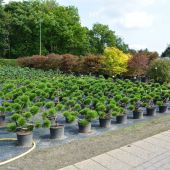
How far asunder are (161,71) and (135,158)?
13525mm

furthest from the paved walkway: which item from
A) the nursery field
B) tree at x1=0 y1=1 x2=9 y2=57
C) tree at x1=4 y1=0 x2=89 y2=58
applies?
tree at x1=0 y1=1 x2=9 y2=57

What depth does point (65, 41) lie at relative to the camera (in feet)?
128

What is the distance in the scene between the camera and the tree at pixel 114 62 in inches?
774

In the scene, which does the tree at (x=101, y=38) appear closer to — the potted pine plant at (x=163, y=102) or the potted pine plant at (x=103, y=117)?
the potted pine plant at (x=163, y=102)

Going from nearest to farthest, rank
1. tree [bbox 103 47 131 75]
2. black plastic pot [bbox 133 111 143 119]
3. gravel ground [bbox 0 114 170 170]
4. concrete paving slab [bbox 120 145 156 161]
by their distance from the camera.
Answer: gravel ground [bbox 0 114 170 170]
concrete paving slab [bbox 120 145 156 161]
black plastic pot [bbox 133 111 143 119]
tree [bbox 103 47 131 75]

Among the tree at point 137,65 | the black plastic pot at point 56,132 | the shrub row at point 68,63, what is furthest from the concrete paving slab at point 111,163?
the shrub row at point 68,63

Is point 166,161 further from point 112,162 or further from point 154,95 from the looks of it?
point 154,95

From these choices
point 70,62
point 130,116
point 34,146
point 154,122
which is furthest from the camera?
point 70,62

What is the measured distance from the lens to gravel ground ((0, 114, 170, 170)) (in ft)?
15.5

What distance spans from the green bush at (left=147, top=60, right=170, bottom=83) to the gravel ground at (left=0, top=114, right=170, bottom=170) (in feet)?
35.7

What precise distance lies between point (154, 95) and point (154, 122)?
1.69 meters

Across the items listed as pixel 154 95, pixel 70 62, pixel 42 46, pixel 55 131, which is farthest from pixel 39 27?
pixel 55 131

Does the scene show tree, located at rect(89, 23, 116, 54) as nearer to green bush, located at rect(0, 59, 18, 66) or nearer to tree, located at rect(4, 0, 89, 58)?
tree, located at rect(4, 0, 89, 58)

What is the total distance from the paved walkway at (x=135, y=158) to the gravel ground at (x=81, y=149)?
20 centimetres
